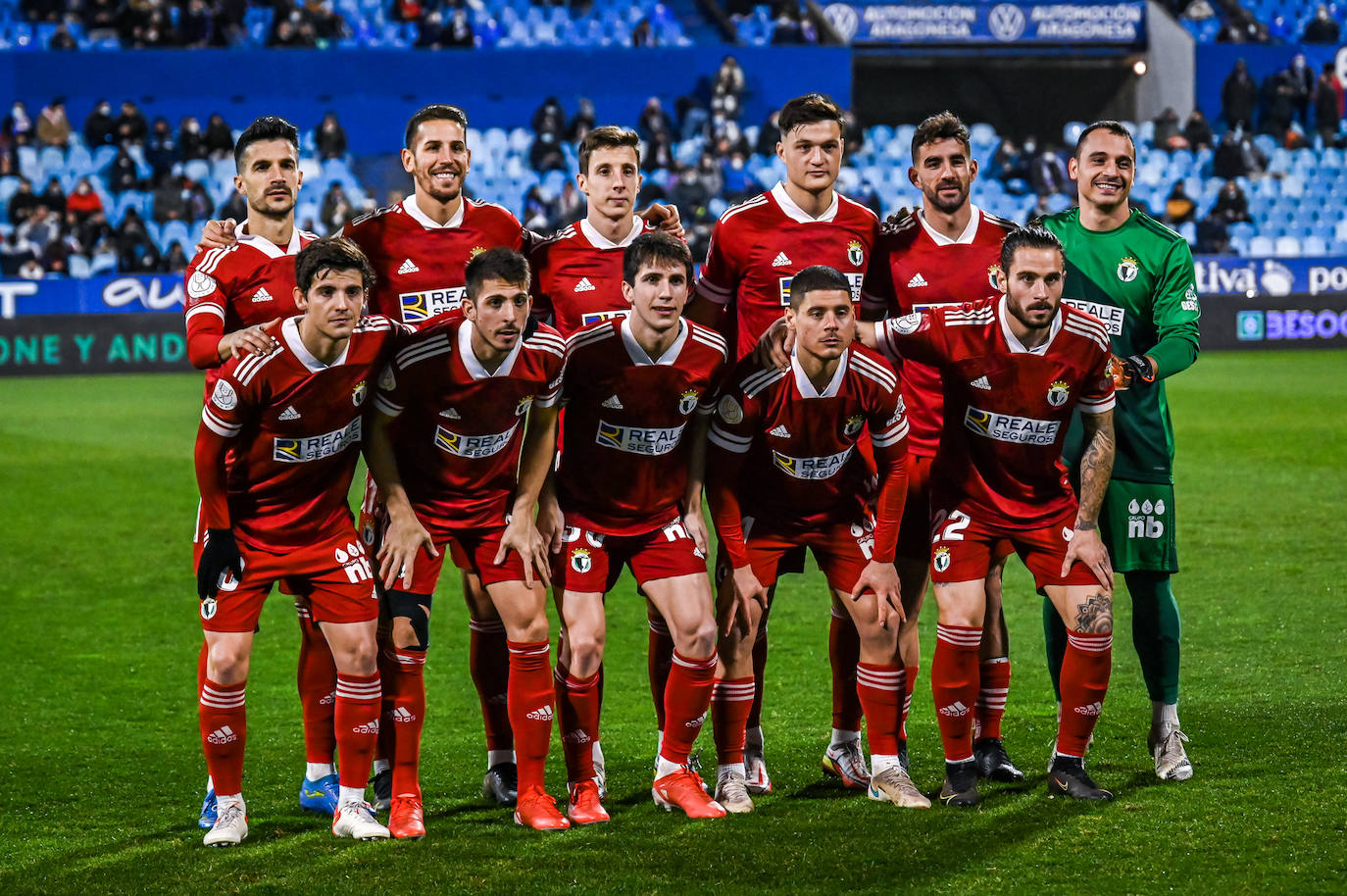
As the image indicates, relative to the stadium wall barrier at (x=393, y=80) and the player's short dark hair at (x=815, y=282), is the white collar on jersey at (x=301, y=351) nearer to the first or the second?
the player's short dark hair at (x=815, y=282)

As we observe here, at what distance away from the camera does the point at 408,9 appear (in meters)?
24.6

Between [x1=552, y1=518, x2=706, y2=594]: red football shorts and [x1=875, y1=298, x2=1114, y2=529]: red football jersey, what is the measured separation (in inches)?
36.3

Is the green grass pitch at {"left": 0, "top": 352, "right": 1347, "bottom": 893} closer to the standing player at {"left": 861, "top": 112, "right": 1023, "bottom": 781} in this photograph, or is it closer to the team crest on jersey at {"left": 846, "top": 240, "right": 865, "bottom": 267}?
the standing player at {"left": 861, "top": 112, "right": 1023, "bottom": 781}

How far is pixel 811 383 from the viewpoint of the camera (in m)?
5.05

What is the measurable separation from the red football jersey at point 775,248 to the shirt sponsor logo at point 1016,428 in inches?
27.4

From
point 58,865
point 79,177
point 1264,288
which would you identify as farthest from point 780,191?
point 79,177

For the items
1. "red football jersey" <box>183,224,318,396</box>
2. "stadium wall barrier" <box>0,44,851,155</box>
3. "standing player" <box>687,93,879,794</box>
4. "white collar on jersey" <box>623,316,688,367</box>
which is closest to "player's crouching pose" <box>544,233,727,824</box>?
"white collar on jersey" <box>623,316,688,367</box>

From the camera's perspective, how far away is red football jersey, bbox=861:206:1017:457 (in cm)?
553

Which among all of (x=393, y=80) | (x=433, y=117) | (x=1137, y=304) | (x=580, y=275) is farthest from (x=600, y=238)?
(x=393, y=80)

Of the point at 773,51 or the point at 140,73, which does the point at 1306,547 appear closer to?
the point at 773,51

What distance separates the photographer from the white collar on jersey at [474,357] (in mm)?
4887

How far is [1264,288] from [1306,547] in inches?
488

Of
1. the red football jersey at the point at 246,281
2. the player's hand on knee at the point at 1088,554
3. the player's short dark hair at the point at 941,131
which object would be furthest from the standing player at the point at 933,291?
the red football jersey at the point at 246,281

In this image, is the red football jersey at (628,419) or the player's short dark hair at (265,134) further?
the player's short dark hair at (265,134)
